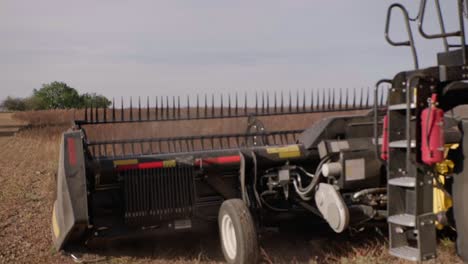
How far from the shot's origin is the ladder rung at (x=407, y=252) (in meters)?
3.32

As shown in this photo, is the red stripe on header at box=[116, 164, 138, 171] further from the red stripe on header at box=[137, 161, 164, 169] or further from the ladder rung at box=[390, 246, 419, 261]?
the ladder rung at box=[390, 246, 419, 261]

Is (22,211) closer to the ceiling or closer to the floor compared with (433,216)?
closer to the floor

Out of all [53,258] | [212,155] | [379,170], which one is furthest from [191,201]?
[379,170]

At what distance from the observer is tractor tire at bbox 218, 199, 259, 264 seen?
14.1 ft

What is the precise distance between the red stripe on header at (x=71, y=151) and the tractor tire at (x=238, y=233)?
132cm

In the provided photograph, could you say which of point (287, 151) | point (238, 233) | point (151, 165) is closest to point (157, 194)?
point (151, 165)

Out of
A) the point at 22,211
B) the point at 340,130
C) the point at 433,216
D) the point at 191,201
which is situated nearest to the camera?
the point at 433,216

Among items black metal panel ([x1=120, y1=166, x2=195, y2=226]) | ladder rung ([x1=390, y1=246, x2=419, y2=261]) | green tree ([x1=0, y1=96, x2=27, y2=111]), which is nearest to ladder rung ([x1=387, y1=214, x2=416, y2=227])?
ladder rung ([x1=390, y1=246, x2=419, y2=261])

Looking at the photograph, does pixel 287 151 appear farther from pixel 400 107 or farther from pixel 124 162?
pixel 400 107

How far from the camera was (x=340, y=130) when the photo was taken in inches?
186

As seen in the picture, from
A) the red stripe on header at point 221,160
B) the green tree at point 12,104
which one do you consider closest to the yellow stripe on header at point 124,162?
the red stripe on header at point 221,160

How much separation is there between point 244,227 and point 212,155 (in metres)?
1.06

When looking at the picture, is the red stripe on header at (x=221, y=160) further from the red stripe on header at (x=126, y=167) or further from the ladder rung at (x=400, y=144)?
the ladder rung at (x=400, y=144)

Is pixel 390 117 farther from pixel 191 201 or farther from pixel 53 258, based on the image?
pixel 53 258
